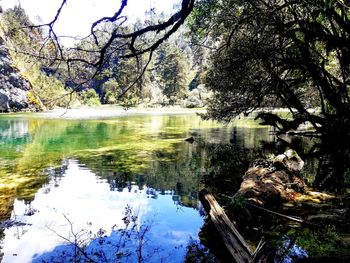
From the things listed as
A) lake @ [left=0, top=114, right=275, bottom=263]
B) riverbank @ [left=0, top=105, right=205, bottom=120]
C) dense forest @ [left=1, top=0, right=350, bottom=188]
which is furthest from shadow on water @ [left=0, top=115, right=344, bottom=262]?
riverbank @ [left=0, top=105, right=205, bottom=120]

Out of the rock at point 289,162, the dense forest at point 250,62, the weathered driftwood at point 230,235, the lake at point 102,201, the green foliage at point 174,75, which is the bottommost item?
the lake at point 102,201

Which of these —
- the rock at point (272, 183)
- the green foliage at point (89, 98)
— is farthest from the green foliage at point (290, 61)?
the green foliage at point (89, 98)

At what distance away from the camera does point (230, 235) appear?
23.2 ft

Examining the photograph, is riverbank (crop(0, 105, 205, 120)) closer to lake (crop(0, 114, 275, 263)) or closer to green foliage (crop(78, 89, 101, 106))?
green foliage (crop(78, 89, 101, 106))

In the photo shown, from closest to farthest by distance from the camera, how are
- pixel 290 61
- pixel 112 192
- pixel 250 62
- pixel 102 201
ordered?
pixel 290 61, pixel 102 201, pixel 112 192, pixel 250 62

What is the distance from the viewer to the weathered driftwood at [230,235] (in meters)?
6.36

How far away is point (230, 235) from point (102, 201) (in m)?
6.94

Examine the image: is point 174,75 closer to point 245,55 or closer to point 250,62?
point 250,62

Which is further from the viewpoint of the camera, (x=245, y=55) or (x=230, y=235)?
(x=245, y=55)

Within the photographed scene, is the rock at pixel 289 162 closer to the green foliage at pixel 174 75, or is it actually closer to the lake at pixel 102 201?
the lake at pixel 102 201

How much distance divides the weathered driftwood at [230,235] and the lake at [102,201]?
1.14m

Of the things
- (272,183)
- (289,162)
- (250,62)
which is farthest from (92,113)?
(272,183)

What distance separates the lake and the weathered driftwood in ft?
3.73

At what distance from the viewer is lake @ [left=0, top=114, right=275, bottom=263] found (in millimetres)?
8617
